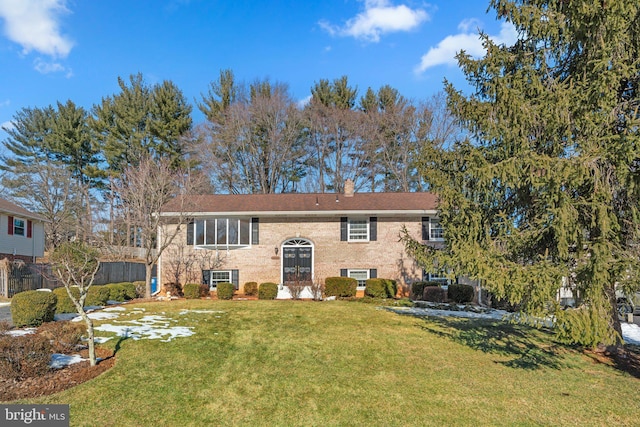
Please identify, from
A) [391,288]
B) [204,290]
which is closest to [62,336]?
[204,290]

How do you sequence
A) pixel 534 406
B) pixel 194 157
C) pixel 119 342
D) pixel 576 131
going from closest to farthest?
pixel 534 406 < pixel 576 131 < pixel 119 342 < pixel 194 157

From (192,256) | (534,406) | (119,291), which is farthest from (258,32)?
(534,406)

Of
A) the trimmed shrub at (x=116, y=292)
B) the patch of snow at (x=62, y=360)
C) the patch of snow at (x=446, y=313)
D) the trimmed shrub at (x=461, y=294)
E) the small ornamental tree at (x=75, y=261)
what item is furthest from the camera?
the trimmed shrub at (x=461, y=294)

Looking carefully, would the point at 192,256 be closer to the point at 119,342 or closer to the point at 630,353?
the point at 119,342

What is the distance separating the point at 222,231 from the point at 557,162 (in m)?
15.1

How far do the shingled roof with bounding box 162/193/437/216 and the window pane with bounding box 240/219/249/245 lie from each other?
54 centimetres

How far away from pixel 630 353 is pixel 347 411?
780cm

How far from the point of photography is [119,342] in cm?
810

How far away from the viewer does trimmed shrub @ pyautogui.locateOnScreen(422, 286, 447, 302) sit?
53.6 ft

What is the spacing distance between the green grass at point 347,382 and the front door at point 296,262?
8099 mm

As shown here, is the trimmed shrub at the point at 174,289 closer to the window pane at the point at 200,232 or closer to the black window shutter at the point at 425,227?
the window pane at the point at 200,232

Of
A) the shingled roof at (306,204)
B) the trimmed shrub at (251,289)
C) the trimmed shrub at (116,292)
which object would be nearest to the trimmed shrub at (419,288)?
the shingled roof at (306,204)

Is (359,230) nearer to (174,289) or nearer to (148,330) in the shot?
(174,289)

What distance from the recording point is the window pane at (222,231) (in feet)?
60.7
